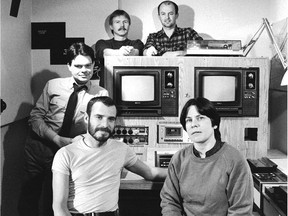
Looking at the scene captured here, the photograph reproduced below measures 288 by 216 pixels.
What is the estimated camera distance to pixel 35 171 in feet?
9.42

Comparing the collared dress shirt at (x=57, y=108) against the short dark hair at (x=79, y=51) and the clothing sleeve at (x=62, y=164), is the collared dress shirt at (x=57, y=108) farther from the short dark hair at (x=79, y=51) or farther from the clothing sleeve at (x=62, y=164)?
the clothing sleeve at (x=62, y=164)

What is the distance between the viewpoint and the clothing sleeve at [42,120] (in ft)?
8.89

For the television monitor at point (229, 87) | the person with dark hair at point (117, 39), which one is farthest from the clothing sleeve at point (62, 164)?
the person with dark hair at point (117, 39)

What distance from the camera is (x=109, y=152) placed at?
2.11 m

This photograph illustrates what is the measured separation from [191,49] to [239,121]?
649 mm

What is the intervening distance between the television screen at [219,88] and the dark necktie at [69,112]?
893mm

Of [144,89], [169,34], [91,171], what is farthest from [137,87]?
[91,171]

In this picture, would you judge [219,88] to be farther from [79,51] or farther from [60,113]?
[60,113]

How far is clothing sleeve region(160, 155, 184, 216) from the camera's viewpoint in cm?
196

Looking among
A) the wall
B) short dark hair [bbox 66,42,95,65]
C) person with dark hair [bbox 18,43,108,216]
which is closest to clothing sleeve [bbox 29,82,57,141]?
person with dark hair [bbox 18,43,108,216]

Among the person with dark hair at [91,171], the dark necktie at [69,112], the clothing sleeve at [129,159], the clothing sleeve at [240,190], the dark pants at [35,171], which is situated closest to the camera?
the clothing sleeve at [240,190]

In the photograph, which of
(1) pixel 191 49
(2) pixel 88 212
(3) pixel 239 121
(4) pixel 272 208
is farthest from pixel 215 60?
(2) pixel 88 212

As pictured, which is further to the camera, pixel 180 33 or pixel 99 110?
pixel 180 33

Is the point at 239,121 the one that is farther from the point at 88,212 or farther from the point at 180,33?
the point at 88,212
